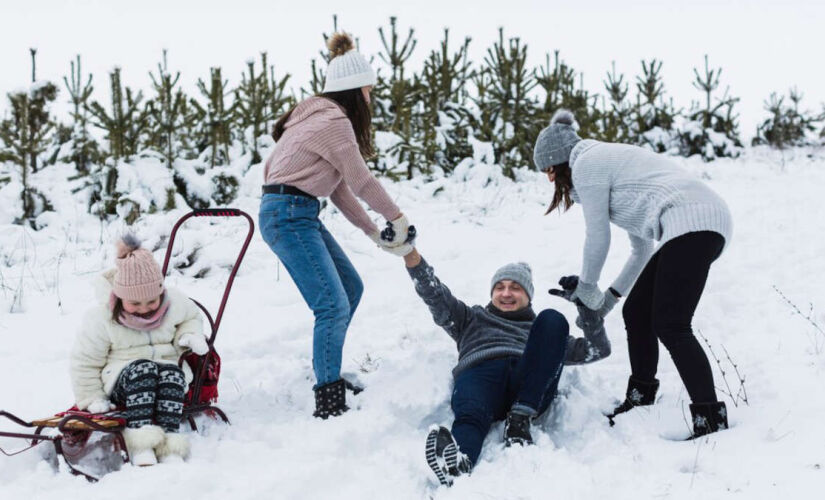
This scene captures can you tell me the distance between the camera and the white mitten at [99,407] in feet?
10.6

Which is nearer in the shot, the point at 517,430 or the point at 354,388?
the point at 517,430

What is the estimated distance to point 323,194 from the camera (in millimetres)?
3756

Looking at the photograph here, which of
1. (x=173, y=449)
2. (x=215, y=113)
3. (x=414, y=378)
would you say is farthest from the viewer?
(x=215, y=113)

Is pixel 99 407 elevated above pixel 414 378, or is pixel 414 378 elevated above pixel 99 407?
pixel 99 407

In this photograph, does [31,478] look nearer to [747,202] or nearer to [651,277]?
[651,277]

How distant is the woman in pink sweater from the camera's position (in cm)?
358

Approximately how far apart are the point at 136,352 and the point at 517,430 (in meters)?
1.98

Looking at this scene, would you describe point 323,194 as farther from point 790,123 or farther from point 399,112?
point 790,123

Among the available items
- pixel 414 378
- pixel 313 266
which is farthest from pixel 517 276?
pixel 313 266

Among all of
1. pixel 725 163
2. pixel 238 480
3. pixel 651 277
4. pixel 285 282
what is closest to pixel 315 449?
pixel 238 480

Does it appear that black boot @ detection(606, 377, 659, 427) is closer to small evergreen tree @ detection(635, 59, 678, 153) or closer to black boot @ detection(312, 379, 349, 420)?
black boot @ detection(312, 379, 349, 420)

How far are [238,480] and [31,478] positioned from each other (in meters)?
0.92

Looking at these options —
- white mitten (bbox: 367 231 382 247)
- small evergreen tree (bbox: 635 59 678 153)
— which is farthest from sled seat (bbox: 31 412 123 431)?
small evergreen tree (bbox: 635 59 678 153)

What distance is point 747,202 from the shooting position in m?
9.16
